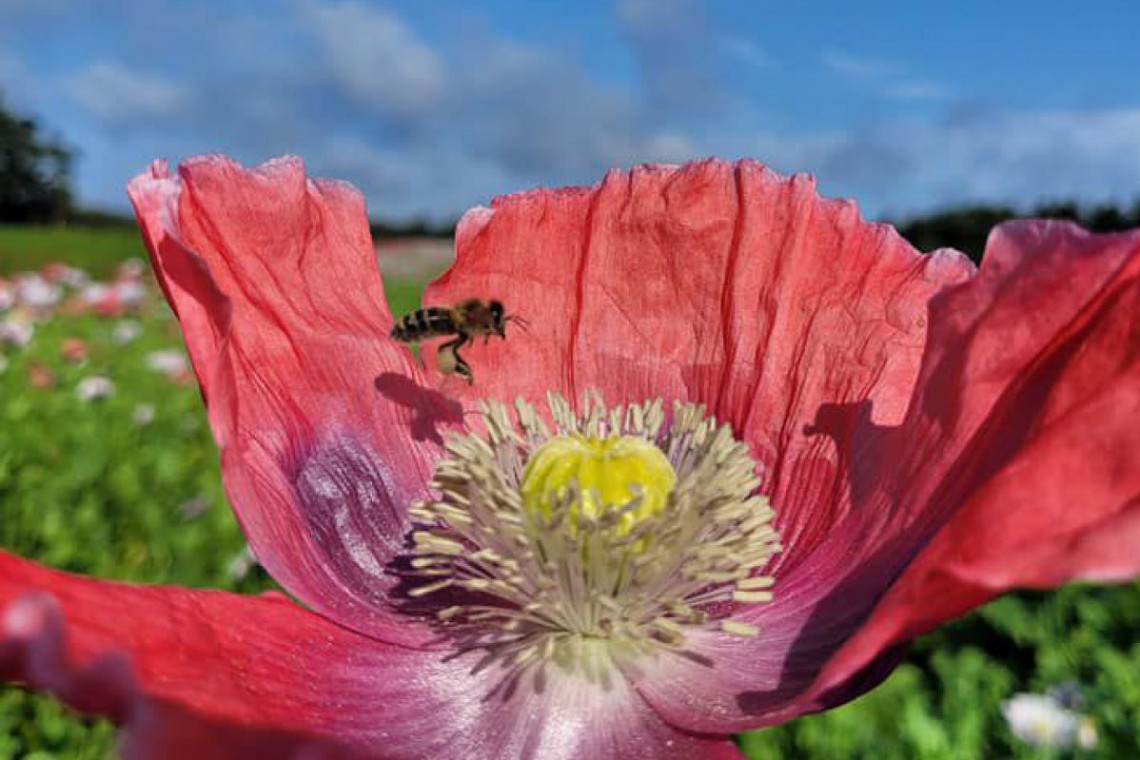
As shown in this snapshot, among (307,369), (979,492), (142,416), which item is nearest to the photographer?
(979,492)

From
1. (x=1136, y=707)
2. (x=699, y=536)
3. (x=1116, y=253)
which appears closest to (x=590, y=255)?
(x=699, y=536)

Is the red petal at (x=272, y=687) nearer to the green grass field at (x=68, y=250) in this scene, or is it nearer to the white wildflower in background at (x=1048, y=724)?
the white wildflower in background at (x=1048, y=724)

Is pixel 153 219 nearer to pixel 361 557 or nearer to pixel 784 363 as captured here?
pixel 361 557

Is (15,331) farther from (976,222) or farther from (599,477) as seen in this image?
(976,222)

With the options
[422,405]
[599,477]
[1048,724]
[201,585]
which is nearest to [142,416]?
[201,585]

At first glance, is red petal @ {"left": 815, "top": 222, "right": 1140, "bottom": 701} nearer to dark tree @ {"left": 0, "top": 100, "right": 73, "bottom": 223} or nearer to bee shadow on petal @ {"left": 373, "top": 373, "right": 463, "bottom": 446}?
bee shadow on petal @ {"left": 373, "top": 373, "right": 463, "bottom": 446}

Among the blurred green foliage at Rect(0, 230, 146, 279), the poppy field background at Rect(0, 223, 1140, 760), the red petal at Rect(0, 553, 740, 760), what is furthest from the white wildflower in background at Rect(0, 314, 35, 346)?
the blurred green foliage at Rect(0, 230, 146, 279)

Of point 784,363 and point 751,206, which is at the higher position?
point 751,206
